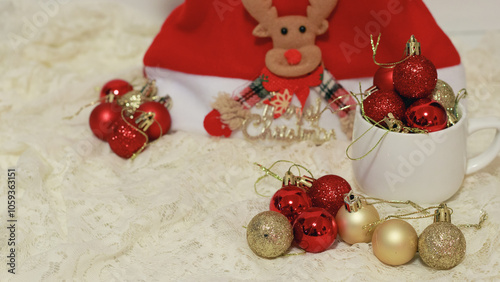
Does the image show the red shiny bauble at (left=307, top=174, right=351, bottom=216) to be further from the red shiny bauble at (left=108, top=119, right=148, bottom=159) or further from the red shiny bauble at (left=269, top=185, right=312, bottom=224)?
the red shiny bauble at (left=108, top=119, right=148, bottom=159)

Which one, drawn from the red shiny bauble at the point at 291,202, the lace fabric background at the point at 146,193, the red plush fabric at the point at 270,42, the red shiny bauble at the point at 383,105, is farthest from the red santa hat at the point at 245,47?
the red shiny bauble at the point at 291,202

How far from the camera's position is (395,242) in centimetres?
76

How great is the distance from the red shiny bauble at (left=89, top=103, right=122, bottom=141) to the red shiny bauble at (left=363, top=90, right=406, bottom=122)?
20.6 inches

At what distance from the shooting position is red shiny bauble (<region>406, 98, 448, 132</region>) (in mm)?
806

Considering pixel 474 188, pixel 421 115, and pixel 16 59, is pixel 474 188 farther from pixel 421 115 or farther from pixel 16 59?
pixel 16 59

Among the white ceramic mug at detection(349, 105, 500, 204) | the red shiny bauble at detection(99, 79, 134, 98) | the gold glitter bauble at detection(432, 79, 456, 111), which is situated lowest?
the red shiny bauble at detection(99, 79, 134, 98)

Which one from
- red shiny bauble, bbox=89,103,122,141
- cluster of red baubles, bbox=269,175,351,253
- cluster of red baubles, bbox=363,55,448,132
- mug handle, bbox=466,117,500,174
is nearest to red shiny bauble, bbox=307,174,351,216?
cluster of red baubles, bbox=269,175,351,253

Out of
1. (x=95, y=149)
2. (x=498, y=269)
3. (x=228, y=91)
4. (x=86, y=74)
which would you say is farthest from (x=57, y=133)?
(x=498, y=269)

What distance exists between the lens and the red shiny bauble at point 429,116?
806mm

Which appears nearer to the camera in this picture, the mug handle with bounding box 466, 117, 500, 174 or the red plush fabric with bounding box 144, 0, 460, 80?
the mug handle with bounding box 466, 117, 500, 174

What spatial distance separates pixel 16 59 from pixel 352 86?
0.81 meters

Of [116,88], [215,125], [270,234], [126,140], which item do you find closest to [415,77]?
[270,234]

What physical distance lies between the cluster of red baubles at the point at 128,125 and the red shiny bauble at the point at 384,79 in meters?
0.43

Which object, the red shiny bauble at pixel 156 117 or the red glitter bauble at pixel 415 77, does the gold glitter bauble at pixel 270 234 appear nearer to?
the red glitter bauble at pixel 415 77
